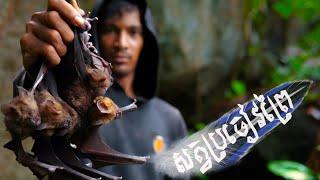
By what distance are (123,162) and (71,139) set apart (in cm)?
9

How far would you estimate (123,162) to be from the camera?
81 centimetres

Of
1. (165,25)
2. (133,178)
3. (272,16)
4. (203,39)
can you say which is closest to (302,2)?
(203,39)

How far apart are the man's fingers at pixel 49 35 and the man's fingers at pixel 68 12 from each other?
0.08ft

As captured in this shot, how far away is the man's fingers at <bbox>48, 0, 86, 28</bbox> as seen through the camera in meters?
0.71

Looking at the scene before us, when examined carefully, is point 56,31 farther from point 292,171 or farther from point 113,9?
point 292,171

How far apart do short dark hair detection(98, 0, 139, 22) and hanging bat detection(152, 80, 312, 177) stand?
3.44 ft

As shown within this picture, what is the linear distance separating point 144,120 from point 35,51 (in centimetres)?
118

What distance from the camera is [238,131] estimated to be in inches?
29.9

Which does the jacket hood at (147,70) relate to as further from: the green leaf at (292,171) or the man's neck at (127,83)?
the green leaf at (292,171)

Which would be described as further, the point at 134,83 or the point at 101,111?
the point at 134,83

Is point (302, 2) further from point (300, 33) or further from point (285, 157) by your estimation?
point (300, 33)

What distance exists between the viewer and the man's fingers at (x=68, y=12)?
2.34 feet

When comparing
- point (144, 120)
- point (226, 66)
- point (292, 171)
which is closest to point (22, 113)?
point (144, 120)

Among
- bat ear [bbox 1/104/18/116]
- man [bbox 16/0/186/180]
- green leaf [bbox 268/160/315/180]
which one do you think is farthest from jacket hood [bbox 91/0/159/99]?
bat ear [bbox 1/104/18/116]
